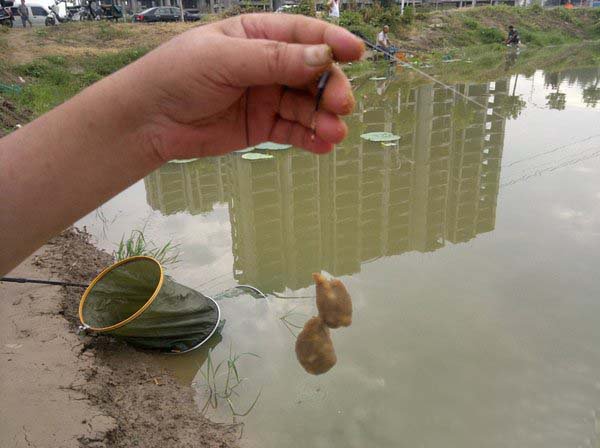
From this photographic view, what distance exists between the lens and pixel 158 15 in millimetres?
24016

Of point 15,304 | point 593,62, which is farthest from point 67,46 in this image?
point 593,62

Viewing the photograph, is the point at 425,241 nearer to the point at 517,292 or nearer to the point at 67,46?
the point at 517,292

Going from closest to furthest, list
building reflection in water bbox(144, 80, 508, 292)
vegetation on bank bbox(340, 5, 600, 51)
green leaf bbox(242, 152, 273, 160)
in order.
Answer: building reflection in water bbox(144, 80, 508, 292) → green leaf bbox(242, 152, 273, 160) → vegetation on bank bbox(340, 5, 600, 51)

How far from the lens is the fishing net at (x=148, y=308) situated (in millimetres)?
3260

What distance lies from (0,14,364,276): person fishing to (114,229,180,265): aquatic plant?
10.2 feet

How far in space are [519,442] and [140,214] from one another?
4.84 m

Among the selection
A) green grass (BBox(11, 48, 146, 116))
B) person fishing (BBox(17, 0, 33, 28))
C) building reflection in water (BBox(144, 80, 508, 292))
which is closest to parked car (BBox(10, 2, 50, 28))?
person fishing (BBox(17, 0, 33, 28))

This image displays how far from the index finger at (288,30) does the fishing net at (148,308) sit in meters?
2.16

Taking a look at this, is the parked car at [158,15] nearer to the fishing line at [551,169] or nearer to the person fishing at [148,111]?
the fishing line at [551,169]

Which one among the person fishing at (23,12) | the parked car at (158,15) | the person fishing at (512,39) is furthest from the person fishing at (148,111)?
the person fishing at (512,39)

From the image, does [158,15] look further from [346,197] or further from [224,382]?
[224,382]

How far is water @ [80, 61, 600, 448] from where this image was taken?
2.95m

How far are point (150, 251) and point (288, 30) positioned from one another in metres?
3.81

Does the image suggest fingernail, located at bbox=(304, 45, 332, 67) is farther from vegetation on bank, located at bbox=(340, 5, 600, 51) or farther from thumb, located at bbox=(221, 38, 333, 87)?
vegetation on bank, located at bbox=(340, 5, 600, 51)
